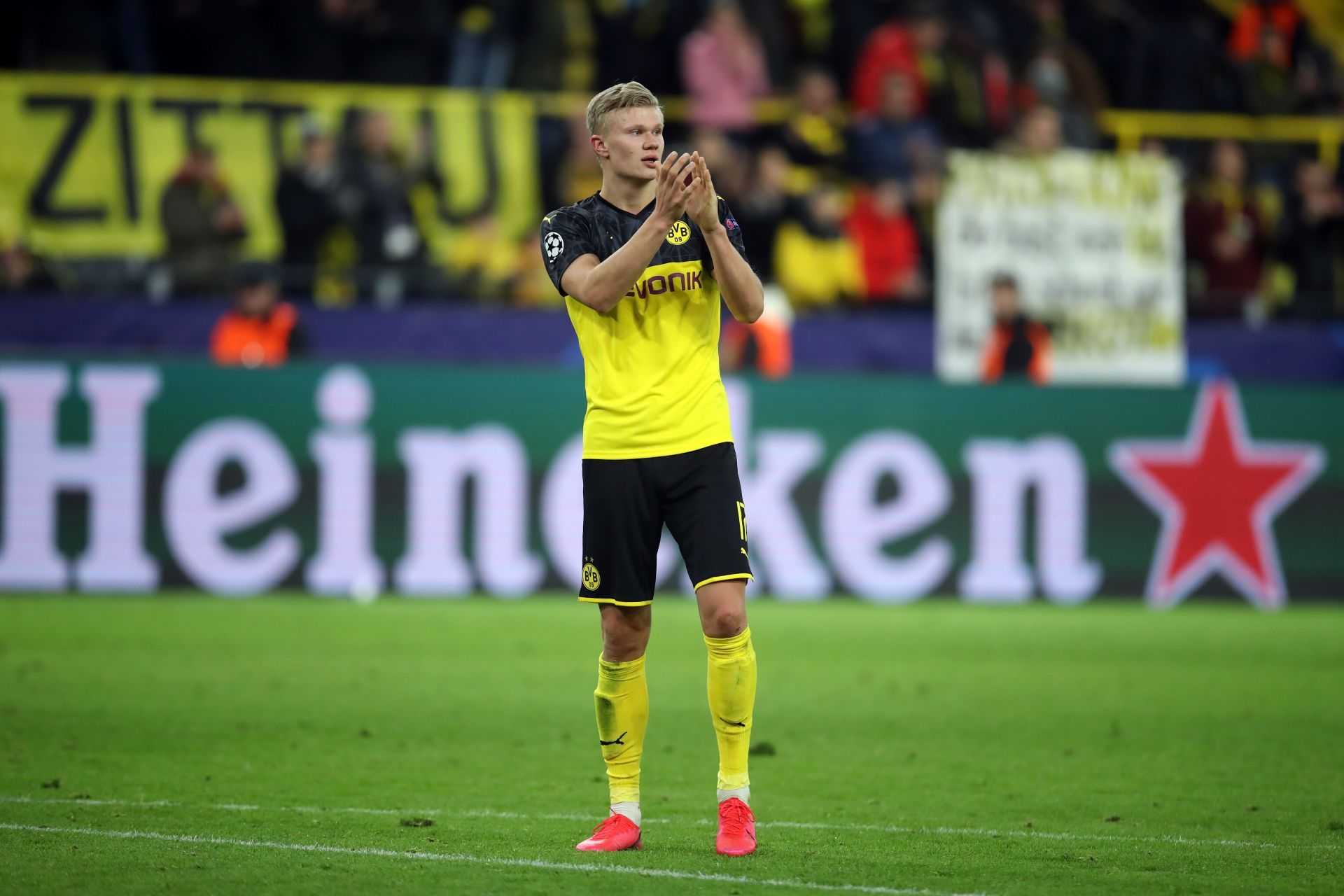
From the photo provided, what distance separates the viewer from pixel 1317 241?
59.4 ft

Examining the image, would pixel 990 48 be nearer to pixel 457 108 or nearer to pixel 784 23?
pixel 784 23

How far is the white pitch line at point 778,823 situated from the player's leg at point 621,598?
490 millimetres

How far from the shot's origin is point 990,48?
19.6 metres

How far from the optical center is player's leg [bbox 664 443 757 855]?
5.68 meters

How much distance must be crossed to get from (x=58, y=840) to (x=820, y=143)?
12.9 m

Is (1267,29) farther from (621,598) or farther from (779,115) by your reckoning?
(621,598)

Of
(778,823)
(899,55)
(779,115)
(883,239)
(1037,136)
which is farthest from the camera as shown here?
(899,55)

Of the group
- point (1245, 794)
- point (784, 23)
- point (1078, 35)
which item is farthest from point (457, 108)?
point (1245, 794)

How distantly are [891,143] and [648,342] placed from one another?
12.2 meters

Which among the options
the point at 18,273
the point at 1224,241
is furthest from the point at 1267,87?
the point at 18,273

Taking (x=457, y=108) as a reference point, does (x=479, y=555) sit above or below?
below

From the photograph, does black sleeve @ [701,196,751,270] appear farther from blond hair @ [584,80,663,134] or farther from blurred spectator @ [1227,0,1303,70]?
blurred spectator @ [1227,0,1303,70]

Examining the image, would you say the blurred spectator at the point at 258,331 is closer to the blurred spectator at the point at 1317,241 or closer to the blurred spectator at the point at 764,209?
the blurred spectator at the point at 764,209

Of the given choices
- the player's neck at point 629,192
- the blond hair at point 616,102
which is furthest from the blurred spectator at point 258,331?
the blond hair at point 616,102
